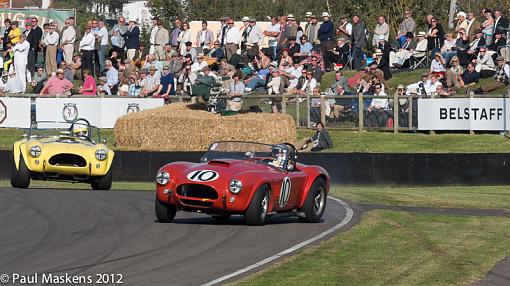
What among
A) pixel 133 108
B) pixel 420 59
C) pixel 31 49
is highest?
pixel 31 49

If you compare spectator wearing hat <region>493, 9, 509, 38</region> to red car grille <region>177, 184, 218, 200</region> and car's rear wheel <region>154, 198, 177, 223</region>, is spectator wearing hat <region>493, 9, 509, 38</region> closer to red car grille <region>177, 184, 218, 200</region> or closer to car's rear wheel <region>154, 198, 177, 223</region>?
car's rear wheel <region>154, 198, 177, 223</region>

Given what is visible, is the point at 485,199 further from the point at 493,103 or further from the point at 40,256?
the point at 40,256

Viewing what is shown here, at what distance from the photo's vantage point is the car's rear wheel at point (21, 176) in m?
18.7

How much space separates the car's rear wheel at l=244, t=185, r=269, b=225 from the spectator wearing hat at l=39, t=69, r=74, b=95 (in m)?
16.4

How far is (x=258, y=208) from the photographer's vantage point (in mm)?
13156

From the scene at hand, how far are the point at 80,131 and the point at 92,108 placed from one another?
8193 mm

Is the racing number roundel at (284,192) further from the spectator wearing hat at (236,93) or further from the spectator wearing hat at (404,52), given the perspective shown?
the spectator wearing hat at (404,52)

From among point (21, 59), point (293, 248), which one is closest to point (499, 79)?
point (21, 59)

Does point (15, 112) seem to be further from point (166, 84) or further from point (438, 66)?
point (438, 66)

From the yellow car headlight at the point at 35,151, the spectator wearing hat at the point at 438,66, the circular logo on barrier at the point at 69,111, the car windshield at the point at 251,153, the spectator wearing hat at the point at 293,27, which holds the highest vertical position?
the spectator wearing hat at the point at 293,27

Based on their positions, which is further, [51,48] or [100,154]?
[51,48]

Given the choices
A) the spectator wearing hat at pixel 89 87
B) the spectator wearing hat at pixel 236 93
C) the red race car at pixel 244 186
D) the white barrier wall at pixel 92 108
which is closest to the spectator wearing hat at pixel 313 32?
the spectator wearing hat at pixel 236 93

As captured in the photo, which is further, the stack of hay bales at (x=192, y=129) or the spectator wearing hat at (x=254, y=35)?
the spectator wearing hat at (x=254, y=35)

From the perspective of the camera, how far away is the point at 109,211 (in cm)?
1515
